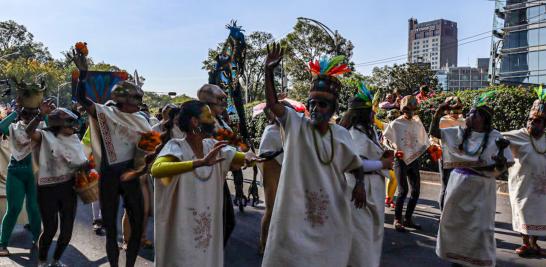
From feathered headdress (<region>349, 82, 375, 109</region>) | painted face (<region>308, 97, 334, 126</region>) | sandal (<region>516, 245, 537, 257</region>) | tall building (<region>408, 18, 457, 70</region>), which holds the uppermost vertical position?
tall building (<region>408, 18, 457, 70</region>)

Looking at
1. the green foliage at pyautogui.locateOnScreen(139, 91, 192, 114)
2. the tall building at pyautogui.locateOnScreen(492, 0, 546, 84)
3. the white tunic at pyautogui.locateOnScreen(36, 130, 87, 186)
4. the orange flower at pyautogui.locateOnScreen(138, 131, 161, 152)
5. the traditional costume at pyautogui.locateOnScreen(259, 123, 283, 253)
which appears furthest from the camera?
the tall building at pyautogui.locateOnScreen(492, 0, 546, 84)

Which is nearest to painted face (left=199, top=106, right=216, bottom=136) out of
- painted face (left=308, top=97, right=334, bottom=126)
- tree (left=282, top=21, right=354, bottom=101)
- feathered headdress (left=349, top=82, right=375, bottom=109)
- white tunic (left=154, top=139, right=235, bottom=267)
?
white tunic (left=154, top=139, right=235, bottom=267)

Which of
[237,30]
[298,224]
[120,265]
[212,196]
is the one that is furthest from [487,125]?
[120,265]

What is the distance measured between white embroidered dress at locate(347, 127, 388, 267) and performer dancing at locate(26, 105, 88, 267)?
2.93m

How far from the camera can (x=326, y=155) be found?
3873mm

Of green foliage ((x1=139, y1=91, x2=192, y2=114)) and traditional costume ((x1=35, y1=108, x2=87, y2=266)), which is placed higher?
green foliage ((x1=139, y1=91, x2=192, y2=114))

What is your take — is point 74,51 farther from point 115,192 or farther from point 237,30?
point 237,30

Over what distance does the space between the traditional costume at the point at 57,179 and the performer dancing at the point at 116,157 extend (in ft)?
2.20

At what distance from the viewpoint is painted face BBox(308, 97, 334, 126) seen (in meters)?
3.88

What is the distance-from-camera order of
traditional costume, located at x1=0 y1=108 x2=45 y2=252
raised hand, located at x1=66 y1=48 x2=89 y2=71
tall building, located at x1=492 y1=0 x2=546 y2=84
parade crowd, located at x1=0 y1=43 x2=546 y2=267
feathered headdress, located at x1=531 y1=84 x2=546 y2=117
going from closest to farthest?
parade crowd, located at x1=0 y1=43 x2=546 y2=267 → raised hand, located at x1=66 y1=48 x2=89 y2=71 → feathered headdress, located at x1=531 y1=84 x2=546 y2=117 → traditional costume, located at x1=0 y1=108 x2=45 y2=252 → tall building, located at x1=492 y1=0 x2=546 y2=84

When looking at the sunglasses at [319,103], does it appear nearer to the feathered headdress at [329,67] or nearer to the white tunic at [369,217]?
the feathered headdress at [329,67]

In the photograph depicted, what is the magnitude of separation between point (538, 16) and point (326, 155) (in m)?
45.7

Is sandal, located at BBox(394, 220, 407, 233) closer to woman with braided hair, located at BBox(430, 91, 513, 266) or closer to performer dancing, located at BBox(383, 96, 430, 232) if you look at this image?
performer dancing, located at BBox(383, 96, 430, 232)

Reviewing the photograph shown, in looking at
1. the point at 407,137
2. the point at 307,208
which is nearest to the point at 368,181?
the point at 307,208
